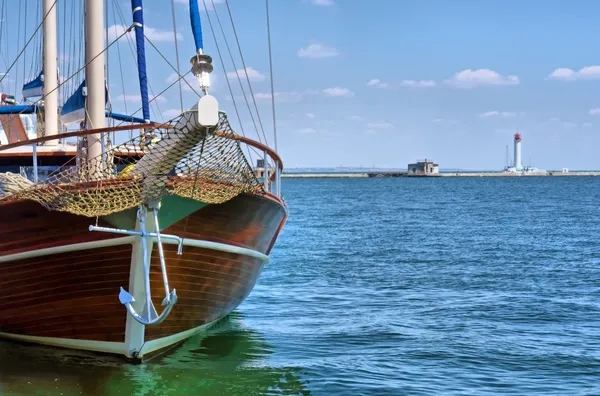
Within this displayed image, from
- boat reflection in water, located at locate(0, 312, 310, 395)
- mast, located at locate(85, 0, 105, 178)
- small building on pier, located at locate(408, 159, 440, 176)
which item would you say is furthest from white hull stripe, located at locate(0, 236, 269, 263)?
small building on pier, located at locate(408, 159, 440, 176)

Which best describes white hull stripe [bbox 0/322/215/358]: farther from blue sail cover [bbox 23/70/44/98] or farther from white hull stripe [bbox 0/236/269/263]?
blue sail cover [bbox 23/70/44/98]

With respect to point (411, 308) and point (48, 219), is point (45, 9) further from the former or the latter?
point (411, 308)

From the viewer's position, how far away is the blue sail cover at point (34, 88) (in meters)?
16.6

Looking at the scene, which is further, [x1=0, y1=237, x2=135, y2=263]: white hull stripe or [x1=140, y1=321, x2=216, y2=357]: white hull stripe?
[x1=140, y1=321, x2=216, y2=357]: white hull stripe

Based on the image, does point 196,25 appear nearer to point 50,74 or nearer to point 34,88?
point 50,74

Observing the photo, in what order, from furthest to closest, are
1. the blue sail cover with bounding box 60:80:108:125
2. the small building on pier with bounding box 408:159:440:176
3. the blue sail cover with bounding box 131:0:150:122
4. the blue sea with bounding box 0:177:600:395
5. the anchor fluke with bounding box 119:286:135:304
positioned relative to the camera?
the small building on pier with bounding box 408:159:440:176 < the blue sail cover with bounding box 131:0:150:122 < the blue sail cover with bounding box 60:80:108:125 < the blue sea with bounding box 0:177:600:395 < the anchor fluke with bounding box 119:286:135:304

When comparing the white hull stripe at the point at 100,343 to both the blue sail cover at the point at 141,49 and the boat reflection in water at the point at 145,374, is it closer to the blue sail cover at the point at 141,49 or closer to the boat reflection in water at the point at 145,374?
the boat reflection in water at the point at 145,374

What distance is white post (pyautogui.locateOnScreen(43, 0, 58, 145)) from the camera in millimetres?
14867

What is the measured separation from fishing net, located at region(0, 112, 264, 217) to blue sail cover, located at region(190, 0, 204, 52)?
0.99 m

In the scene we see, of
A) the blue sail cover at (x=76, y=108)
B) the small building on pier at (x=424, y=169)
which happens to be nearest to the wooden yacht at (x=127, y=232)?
the blue sail cover at (x=76, y=108)

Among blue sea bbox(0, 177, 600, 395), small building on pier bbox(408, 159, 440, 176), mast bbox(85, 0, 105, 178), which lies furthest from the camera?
small building on pier bbox(408, 159, 440, 176)

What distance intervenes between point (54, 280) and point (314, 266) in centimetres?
1340

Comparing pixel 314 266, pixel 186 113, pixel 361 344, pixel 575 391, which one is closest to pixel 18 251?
pixel 186 113

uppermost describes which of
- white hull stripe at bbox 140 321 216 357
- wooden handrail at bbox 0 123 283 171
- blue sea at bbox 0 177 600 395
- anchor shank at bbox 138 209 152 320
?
wooden handrail at bbox 0 123 283 171
